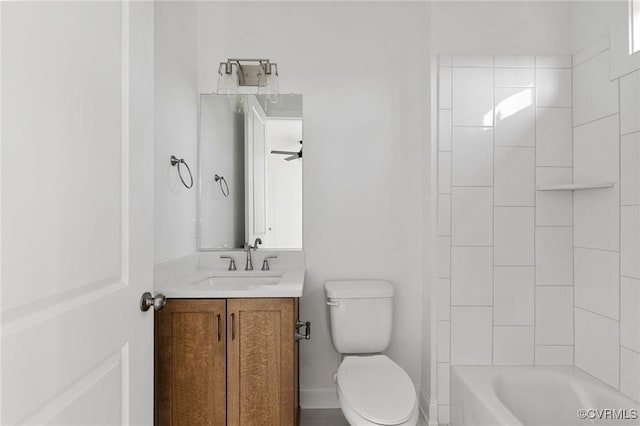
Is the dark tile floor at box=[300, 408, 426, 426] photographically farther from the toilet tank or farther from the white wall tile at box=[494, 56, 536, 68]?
the white wall tile at box=[494, 56, 536, 68]

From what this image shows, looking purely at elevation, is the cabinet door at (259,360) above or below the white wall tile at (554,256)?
below

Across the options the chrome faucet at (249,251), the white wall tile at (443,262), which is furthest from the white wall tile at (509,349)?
the chrome faucet at (249,251)

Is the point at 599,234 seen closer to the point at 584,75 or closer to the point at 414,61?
the point at 584,75

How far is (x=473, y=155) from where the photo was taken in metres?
2.23

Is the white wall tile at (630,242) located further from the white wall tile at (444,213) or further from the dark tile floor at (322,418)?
the dark tile floor at (322,418)

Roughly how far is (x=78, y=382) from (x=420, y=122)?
213 centimetres

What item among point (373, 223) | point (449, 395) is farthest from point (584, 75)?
point (449, 395)

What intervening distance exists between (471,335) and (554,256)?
0.60 meters

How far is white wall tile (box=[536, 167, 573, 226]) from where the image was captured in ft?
7.29

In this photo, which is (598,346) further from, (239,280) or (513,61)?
(239,280)

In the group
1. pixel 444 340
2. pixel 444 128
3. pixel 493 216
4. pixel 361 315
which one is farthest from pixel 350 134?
pixel 444 340

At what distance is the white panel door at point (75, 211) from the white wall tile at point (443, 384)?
1.56m

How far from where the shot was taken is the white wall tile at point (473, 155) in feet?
7.30

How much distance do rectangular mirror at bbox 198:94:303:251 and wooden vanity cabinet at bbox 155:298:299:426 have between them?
78 centimetres
